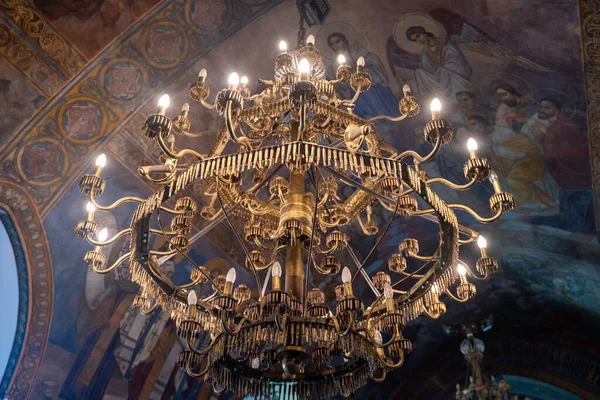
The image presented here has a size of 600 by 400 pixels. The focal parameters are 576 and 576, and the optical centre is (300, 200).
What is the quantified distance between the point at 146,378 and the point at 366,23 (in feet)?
18.1

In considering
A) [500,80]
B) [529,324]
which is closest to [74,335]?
[500,80]

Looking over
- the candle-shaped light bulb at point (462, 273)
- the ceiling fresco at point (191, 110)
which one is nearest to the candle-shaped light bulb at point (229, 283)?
the candle-shaped light bulb at point (462, 273)

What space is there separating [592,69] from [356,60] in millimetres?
2657

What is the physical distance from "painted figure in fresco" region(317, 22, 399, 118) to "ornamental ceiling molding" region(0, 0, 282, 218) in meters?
0.83

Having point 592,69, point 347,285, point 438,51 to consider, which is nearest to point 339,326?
point 347,285

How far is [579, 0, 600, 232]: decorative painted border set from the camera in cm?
601

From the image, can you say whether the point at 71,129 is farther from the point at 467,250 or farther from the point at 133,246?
the point at 467,250

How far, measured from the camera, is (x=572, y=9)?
604 centimetres

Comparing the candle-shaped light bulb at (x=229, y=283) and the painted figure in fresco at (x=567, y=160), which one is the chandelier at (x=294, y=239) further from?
the painted figure in fresco at (x=567, y=160)

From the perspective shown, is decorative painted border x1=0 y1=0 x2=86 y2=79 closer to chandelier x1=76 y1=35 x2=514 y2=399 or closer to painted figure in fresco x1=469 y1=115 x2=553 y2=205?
chandelier x1=76 y1=35 x2=514 y2=399

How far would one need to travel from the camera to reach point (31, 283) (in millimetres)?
6477

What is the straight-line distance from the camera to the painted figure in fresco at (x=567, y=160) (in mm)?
6969

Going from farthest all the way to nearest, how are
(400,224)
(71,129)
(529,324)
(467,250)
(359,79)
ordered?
(529,324)
(467,250)
(400,224)
(71,129)
(359,79)

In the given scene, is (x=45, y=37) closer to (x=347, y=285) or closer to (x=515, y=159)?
(x=347, y=285)
